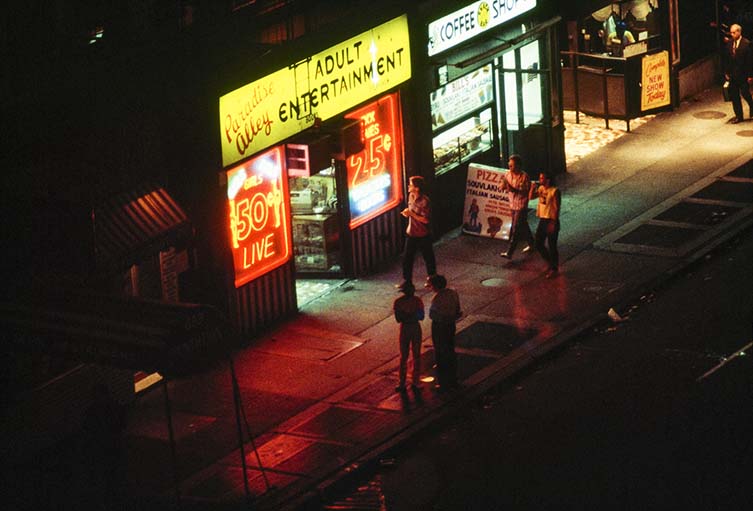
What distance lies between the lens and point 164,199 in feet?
58.1

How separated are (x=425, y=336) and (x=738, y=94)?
12.2 meters

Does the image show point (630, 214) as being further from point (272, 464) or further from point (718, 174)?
point (272, 464)

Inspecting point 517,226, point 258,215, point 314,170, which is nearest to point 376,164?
point 314,170

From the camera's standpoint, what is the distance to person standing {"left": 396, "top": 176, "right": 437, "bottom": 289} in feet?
68.2

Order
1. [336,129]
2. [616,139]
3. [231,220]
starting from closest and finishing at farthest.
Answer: [231,220] → [336,129] → [616,139]

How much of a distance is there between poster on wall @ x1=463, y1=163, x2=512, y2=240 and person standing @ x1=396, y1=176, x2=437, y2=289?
7.23ft

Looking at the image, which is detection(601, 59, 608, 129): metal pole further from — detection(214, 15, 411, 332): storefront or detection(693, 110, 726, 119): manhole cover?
detection(214, 15, 411, 332): storefront

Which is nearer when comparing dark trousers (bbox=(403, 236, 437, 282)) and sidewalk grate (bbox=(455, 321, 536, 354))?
sidewalk grate (bbox=(455, 321, 536, 354))

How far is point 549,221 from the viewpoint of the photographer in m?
21.1

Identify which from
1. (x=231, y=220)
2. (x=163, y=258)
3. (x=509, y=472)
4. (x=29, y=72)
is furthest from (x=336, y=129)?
(x=509, y=472)

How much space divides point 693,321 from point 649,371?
1.99 metres

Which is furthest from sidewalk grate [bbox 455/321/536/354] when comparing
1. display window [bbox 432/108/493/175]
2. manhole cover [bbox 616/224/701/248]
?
display window [bbox 432/108/493/175]

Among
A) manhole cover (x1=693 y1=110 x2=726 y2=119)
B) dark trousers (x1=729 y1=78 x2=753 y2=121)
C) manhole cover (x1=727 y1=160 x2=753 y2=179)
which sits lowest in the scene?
manhole cover (x1=693 y1=110 x2=726 y2=119)

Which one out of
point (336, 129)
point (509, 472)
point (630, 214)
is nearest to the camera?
point (509, 472)
